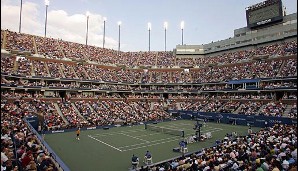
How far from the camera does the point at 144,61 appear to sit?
70.6 meters

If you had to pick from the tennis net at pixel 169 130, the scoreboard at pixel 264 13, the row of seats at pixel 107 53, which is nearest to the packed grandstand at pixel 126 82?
the row of seats at pixel 107 53

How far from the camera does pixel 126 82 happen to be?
5988 centimetres

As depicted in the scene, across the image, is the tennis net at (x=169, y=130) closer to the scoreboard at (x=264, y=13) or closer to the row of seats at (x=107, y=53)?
the row of seats at (x=107, y=53)

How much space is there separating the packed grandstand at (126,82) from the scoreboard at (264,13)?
543cm

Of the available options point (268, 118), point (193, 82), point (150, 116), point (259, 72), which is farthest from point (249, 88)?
point (150, 116)

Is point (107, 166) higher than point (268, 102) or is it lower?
lower

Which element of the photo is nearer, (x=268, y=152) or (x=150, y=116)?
(x=268, y=152)

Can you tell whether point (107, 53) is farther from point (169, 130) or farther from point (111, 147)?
point (111, 147)

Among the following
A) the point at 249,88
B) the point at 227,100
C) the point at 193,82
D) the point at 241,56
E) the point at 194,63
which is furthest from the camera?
the point at 194,63

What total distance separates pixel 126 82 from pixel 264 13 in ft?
127

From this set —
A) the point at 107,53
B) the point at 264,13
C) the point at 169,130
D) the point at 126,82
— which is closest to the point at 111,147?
the point at 169,130

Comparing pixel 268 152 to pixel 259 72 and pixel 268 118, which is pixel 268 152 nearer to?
pixel 268 118

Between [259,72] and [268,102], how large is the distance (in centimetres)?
1040

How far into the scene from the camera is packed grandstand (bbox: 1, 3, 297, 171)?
128 ft
